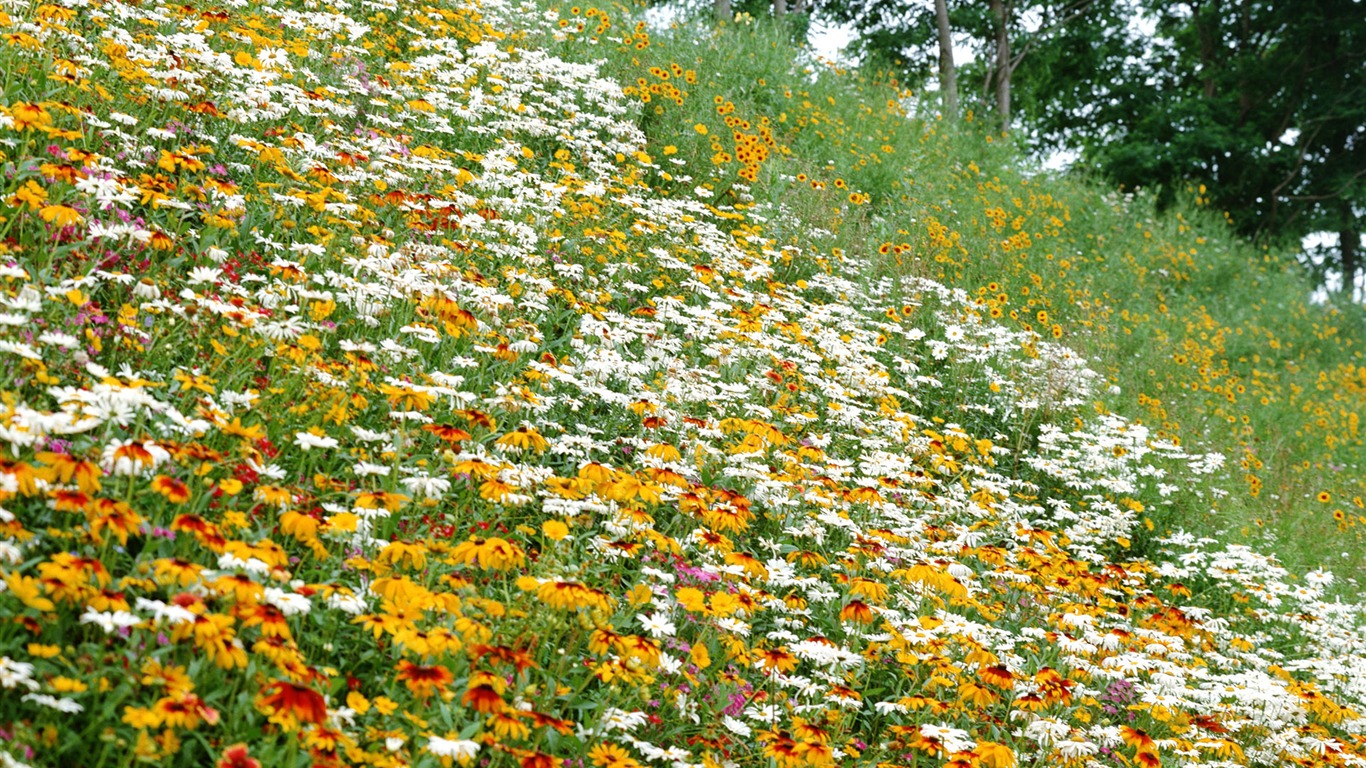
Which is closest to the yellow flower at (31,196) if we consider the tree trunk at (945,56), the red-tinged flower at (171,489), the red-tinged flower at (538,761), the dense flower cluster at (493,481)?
the dense flower cluster at (493,481)

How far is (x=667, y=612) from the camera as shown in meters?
3.09

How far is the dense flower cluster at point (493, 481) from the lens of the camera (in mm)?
2219

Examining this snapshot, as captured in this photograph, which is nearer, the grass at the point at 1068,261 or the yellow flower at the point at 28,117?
the yellow flower at the point at 28,117

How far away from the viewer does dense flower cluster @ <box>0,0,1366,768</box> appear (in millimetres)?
2219

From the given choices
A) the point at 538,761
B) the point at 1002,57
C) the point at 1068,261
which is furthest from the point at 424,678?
the point at 1002,57

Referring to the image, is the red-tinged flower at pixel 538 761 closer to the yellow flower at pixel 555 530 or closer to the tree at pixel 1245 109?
the yellow flower at pixel 555 530

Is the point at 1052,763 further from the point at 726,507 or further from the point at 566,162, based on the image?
the point at 566,162

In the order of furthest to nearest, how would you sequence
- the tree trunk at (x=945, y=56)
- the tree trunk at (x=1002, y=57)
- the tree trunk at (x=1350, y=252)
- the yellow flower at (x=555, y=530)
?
the tree trunk at (x=1350, y=252)
the tree trunk at (x=1002, y=57)
the tree trunk at (x=945, y=56)
the yellow flower at (x=555, y=530)

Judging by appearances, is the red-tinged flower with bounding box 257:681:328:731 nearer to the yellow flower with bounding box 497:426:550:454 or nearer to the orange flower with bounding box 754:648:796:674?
the yellow flower with bounding box 497:426:550:454

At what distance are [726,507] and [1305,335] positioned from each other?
11088 millimetres

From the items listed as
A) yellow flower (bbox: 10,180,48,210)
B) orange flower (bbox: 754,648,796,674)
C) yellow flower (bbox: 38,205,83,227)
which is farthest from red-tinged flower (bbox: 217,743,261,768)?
yellow flower (bbox: 10,180,48,210)

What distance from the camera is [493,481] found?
2.89 m

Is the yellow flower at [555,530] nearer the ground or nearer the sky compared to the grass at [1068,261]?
nearer the ground

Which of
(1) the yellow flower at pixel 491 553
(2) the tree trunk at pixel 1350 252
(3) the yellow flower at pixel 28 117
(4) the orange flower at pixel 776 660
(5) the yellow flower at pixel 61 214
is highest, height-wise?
(2) the tree trunk at pixel 1350 252
